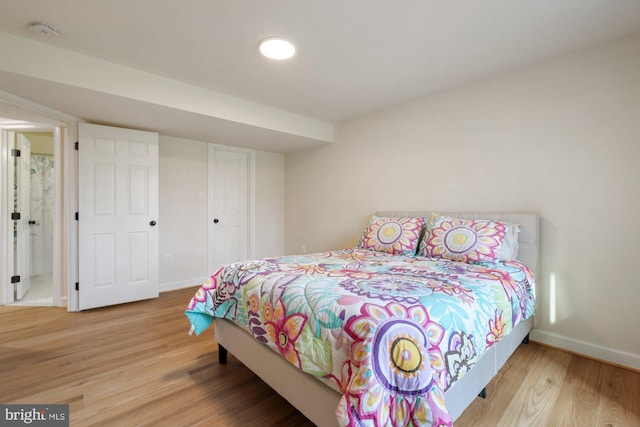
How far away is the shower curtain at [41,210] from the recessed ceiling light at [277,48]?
388cm

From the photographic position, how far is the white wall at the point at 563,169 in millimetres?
1905

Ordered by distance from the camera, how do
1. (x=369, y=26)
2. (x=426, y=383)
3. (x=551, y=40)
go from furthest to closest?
(x=551, y=40) < (x=369, y=26) < (x=426, y=383)

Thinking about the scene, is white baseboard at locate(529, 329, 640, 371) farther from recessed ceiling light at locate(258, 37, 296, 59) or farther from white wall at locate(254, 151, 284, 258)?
white wall at locate(254, 151, 284, 258)

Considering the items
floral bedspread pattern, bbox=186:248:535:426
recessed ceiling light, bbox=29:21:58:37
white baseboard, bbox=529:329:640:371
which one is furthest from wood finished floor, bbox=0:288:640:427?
recessed ceiling light, bbox=29:21:58:37

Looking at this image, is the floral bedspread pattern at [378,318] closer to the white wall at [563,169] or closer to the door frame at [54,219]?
the white wall at [563,169]

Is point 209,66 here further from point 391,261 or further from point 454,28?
point 391,261

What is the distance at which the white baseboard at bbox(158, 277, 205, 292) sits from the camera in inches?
143

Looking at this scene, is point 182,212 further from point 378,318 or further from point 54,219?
point 378,318

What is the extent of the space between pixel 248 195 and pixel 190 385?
3088 millimetres

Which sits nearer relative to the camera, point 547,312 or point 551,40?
point 551,40

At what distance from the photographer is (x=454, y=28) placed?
1.84 metres

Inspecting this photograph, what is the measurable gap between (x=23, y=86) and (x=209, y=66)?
4.47ft

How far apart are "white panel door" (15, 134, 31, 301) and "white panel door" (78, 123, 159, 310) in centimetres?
114

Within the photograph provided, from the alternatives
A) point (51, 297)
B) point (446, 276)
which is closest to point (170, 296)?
point (51, 297)
